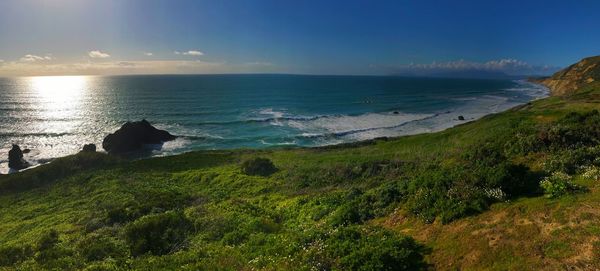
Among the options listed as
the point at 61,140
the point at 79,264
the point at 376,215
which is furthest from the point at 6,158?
the point at 376,215

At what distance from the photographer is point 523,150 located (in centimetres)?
2208

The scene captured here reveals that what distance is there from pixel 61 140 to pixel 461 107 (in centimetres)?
11695

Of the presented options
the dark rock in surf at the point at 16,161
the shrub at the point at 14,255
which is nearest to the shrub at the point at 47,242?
the shrub at the point at 14,255

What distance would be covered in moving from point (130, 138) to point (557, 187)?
71118 mm

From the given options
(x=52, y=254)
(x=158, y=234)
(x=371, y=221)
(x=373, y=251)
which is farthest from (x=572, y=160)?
(x=52, y=254)

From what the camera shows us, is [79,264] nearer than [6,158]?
Yes

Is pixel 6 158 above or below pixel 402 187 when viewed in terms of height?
below

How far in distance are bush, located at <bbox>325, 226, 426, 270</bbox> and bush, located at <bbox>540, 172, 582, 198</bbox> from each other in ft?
18.5

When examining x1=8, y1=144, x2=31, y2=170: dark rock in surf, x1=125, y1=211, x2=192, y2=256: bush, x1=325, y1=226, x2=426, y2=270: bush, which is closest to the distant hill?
x1=325, y1=226, x2=426, y2=270: bush

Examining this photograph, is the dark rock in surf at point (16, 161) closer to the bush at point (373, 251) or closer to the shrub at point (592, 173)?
the bush at point (373, 251)

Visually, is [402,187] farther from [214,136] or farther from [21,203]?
[214,136]

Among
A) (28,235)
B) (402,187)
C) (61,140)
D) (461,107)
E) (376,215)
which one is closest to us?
(376,215)

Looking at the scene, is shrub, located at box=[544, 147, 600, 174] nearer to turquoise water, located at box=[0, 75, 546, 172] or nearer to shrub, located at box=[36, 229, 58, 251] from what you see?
shrub, located at box=[36, 229, 58, 251]

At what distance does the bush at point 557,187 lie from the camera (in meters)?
14.2
